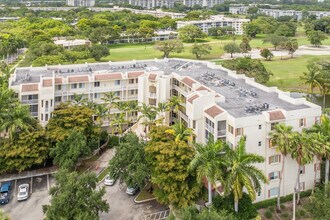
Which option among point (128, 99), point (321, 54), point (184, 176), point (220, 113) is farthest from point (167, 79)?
point (321, 54)

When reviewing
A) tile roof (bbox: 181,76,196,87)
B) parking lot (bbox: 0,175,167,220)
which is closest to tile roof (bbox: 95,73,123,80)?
tile roof (bbox: 181,76,196,87)

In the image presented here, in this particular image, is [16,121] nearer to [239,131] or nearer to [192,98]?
[192,98]

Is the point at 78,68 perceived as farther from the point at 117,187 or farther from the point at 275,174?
the point at 275,174

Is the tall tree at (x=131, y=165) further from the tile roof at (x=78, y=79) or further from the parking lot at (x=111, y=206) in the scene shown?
the tile roof at (x=78, y=79)

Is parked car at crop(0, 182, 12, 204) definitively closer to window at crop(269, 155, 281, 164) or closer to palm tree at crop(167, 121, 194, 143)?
palm tree at crop(167, 121, 194, 143)

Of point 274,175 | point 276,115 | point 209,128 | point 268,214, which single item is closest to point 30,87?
point 209,128

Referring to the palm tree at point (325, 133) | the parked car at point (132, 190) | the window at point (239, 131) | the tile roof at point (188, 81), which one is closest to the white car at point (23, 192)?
the parked car at point (132, 190)
